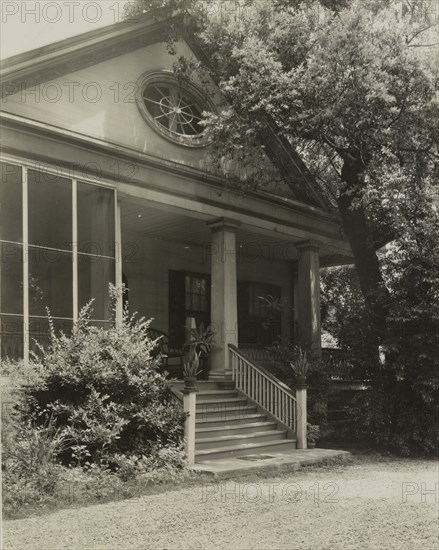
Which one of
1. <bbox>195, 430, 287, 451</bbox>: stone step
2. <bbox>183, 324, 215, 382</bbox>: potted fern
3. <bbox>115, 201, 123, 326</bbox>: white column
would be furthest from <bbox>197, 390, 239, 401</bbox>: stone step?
<bbox>115, 201, 123, 326</bbox>: white column

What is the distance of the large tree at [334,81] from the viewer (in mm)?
11539

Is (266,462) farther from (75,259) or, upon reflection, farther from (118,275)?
(75,259)

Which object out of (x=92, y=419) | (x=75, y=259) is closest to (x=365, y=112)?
(x=75, y=259)

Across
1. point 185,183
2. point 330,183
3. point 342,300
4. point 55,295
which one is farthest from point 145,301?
point 342,300

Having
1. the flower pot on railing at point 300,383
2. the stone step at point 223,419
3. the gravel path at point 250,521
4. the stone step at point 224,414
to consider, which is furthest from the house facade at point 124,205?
the gravel path at point 250,521

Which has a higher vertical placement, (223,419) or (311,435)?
(223,419)

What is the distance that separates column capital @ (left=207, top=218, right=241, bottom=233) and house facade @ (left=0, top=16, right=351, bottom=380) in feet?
0.07

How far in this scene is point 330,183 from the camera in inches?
664

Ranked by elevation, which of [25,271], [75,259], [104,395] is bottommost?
[104,395]

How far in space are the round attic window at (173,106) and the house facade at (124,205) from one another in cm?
3

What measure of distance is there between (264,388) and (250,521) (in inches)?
242

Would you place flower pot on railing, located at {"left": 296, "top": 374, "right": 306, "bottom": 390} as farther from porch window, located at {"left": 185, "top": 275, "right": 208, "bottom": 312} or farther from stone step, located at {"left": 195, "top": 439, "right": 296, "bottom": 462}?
porch window, located at {"left": 185, "top": 275, "right": 208, "bottom": 312}

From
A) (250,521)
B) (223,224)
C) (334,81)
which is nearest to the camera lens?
(250,521)

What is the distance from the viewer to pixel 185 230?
49.6 feet
